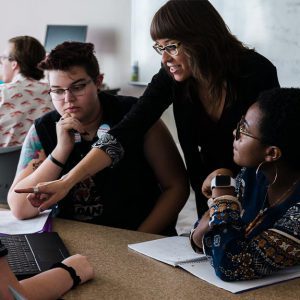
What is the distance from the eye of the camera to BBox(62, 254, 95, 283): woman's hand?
3.93ft

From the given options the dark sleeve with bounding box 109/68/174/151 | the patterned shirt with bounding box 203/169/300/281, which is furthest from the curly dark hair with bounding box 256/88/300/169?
the dark sleeve with bounding box 109/68/174/151

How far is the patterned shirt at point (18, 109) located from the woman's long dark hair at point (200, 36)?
140 cm

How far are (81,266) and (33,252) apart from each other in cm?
20

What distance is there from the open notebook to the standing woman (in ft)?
1.10

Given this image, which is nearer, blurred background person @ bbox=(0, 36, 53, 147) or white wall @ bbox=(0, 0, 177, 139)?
blurred background person @ bbox=(0, 36, 53, 147)

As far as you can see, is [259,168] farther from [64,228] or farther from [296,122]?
[64,228]

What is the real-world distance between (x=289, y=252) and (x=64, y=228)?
0.72m

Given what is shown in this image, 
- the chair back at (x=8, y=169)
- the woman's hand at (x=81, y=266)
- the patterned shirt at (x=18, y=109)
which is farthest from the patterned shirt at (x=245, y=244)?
the patterned shirt at (x=18, y=109)

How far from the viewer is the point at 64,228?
1617 mm

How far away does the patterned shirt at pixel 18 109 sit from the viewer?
112 inches

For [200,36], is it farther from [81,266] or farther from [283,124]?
[81,266]

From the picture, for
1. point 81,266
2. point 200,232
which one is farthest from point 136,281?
point 200,232

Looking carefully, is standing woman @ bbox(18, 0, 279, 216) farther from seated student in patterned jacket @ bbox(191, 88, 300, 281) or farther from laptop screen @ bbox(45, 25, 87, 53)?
laptop screen @ bbox(45, 25, 87, 53)

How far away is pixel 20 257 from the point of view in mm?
1320
